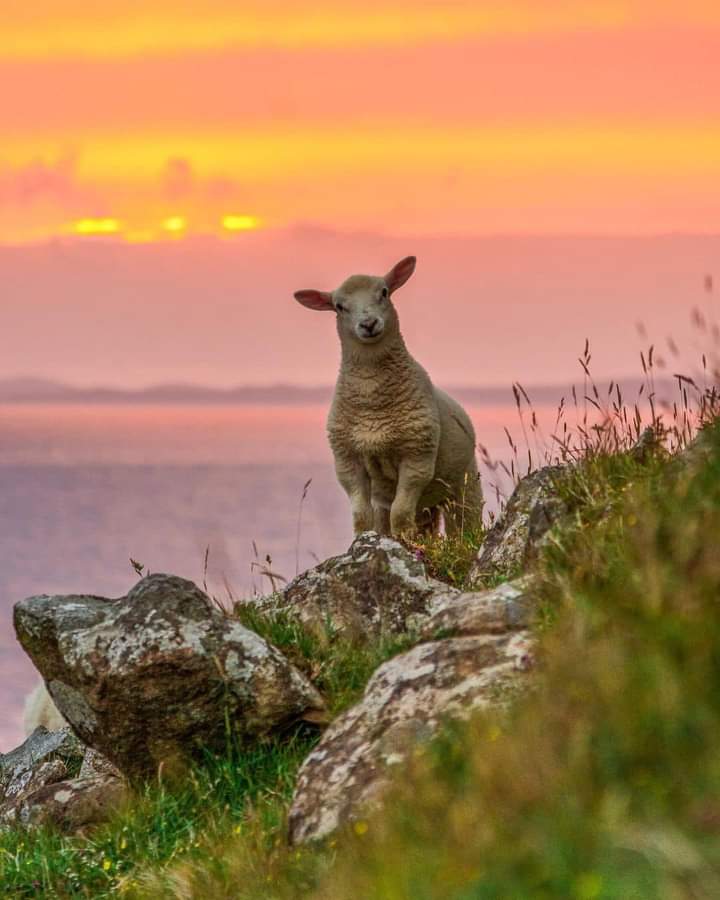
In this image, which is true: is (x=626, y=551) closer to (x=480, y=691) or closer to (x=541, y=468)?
(x=480, y=691)

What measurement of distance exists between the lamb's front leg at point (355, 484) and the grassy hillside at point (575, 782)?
6.18 meters

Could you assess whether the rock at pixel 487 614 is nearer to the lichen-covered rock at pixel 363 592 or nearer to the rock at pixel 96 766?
the lichen-covered rock at pixel 363 592

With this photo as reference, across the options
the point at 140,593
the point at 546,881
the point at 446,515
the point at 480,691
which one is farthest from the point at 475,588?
the point at 546,881

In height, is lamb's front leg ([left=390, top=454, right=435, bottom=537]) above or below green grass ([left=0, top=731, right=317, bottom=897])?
above

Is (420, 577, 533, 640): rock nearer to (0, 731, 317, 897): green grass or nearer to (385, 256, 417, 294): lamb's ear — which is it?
(0, 731, 317, 897): green grass

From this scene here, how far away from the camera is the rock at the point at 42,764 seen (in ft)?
33.2

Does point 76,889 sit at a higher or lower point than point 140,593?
lower

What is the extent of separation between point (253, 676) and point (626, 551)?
9.12ft

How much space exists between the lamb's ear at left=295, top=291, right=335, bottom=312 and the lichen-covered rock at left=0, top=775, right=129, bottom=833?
216 inches

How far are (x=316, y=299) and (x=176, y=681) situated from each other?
5803mm

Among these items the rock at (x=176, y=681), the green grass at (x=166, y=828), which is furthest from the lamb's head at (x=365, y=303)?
the green grass at (x=166, y=828)

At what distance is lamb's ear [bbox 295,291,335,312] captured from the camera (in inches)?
524

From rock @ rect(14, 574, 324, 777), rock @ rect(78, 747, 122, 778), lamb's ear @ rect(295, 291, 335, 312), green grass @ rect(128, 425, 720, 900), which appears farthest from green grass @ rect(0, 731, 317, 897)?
lamb's ear @ rect(295, 291, 335, 312)

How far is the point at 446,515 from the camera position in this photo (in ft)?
43.0
